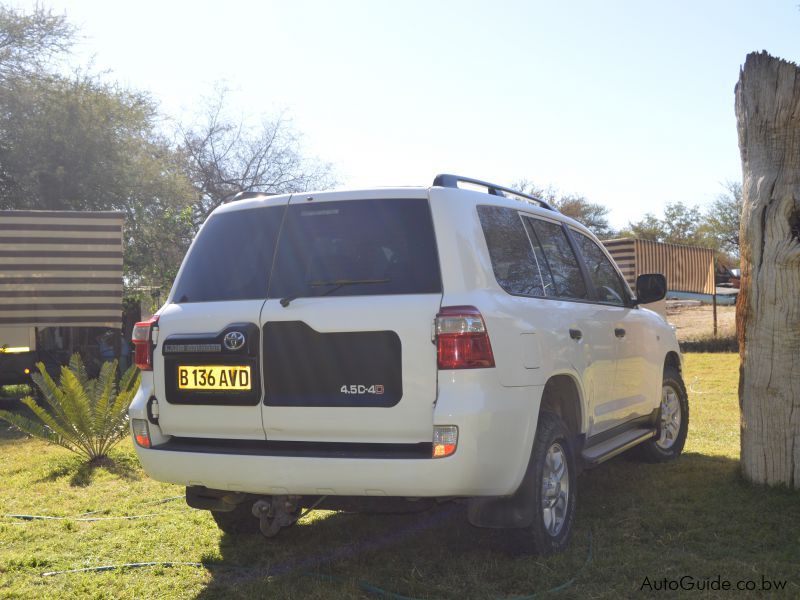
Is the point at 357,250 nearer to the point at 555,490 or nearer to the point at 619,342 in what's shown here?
the point at 555,490

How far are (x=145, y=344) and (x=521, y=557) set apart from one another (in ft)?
7.21

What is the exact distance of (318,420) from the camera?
3934mm

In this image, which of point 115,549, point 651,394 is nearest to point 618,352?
point 651,394

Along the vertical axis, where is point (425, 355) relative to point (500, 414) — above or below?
above

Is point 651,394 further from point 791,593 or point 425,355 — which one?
point 425,355

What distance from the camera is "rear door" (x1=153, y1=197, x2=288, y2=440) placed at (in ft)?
13.5

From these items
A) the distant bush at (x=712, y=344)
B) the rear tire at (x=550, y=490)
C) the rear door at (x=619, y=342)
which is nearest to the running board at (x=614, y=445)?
the rear door at (x=619, y=342)

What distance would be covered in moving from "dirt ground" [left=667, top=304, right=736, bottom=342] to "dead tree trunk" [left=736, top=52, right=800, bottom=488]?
14.6 metres

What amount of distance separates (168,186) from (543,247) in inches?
728

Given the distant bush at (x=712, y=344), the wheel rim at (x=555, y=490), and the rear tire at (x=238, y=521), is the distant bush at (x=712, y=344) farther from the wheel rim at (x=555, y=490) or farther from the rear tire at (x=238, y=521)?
the rear tire at (x=238, y=521)

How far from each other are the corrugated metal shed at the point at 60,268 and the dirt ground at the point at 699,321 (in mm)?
13115

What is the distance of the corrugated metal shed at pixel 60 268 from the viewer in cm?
1169

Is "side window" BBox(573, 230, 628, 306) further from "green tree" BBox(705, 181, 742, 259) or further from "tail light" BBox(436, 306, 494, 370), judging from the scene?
"green tree" BBox(705, 181, 742, 259)

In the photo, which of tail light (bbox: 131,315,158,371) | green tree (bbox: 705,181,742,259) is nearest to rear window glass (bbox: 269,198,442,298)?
tail light (bbox: 131,315,158,371)
